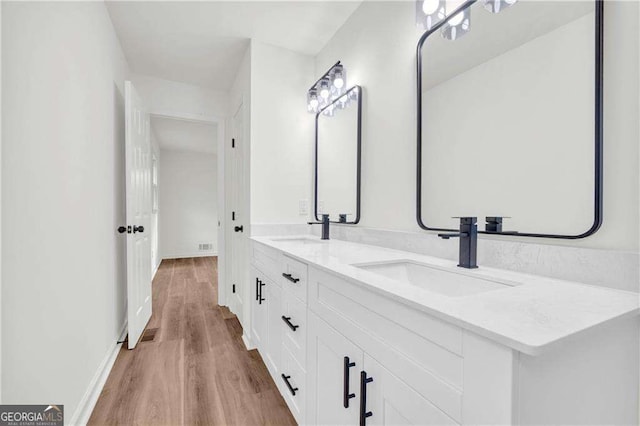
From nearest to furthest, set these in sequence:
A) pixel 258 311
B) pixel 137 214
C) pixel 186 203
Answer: pixel 258 311 < pixel 137 214 < pixel 186 203

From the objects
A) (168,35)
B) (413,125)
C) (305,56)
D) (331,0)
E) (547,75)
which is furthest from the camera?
(305,56)

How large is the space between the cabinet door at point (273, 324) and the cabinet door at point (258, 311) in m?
0.05

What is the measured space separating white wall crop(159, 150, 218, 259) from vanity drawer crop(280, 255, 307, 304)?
5.42 meters

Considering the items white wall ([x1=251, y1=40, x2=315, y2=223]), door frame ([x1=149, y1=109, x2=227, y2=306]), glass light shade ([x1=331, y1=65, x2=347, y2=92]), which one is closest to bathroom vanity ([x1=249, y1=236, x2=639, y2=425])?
white wall ([x1=251, y1=40, x2=315, y2=223])

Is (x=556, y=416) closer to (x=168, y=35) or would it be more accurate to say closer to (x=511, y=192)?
(x=511, y=192)

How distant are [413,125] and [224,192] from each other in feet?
7.41

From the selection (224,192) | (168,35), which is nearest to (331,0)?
(168,35)

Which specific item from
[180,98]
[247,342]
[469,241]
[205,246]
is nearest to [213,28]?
[180,98]

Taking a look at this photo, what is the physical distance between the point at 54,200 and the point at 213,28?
1599 mm

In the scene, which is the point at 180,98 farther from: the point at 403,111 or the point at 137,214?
the point at 403,111

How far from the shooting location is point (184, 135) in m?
4.88

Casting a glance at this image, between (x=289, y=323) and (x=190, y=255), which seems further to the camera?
(x=190, y=255)

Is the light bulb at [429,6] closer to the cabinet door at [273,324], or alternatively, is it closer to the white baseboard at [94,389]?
the cabinet door at [273,324]

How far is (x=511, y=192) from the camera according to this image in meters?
1.02
